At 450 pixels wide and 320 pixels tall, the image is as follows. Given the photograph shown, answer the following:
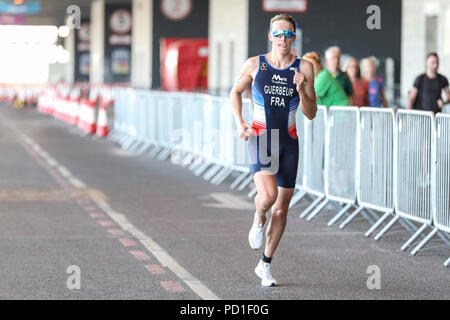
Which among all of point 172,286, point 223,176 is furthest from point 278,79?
point 223,176

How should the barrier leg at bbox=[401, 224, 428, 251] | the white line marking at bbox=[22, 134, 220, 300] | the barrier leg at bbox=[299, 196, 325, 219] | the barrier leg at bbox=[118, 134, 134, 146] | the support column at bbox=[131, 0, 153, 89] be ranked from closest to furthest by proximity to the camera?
the white line marking at bbox=[22, 134, 220, 300]
the barrier leg at bbox=[401, 224, 428, 251]
the barrier leg at bbox=[299, 196, 325, 219]
the barrier leg at bbox=[118, 134, 134, 146]
the support column at bbox=[131, 0, 153, 89]

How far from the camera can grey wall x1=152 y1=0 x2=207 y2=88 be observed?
51.4 meters

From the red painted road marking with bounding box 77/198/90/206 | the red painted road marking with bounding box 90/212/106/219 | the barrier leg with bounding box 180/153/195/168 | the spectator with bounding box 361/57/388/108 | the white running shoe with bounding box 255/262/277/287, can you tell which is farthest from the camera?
the barrier leg with bounding box 180/153/195/168

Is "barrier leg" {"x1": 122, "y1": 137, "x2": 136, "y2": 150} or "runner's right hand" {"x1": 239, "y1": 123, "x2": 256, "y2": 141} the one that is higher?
"runner's right hand" {"x1": 239, "y1": 123, "x2": 256, "y2": 141}

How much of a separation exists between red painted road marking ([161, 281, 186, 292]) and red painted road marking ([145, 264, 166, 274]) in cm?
47

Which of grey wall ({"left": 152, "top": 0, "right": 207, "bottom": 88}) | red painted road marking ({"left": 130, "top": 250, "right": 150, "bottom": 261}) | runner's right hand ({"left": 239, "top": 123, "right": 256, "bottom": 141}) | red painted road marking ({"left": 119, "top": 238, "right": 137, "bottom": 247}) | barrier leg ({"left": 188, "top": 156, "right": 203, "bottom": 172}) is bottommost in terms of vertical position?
red painted road marking ({"left": 130, "top": 250, "right": 150, "bottom": 261})

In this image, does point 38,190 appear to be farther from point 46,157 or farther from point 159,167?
point 46,157

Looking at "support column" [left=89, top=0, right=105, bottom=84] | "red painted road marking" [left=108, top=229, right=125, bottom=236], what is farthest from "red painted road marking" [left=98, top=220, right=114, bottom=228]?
"support column" [left=89, top=0, right=105, bottom=84]

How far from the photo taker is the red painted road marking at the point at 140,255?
1000 cm

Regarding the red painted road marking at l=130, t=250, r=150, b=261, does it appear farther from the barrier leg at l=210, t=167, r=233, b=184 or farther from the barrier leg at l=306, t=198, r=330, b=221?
the barrier leg at l=210, t=167, r=233, b=184

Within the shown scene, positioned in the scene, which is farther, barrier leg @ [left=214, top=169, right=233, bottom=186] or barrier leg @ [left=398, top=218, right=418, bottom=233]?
barrier leg @ [left=214, top=169, right=233, bottom=186]

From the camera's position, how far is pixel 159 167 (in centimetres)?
2011

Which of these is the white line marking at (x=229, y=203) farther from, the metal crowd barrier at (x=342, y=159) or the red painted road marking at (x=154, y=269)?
the red painted road marking at (x=154, y=269)
